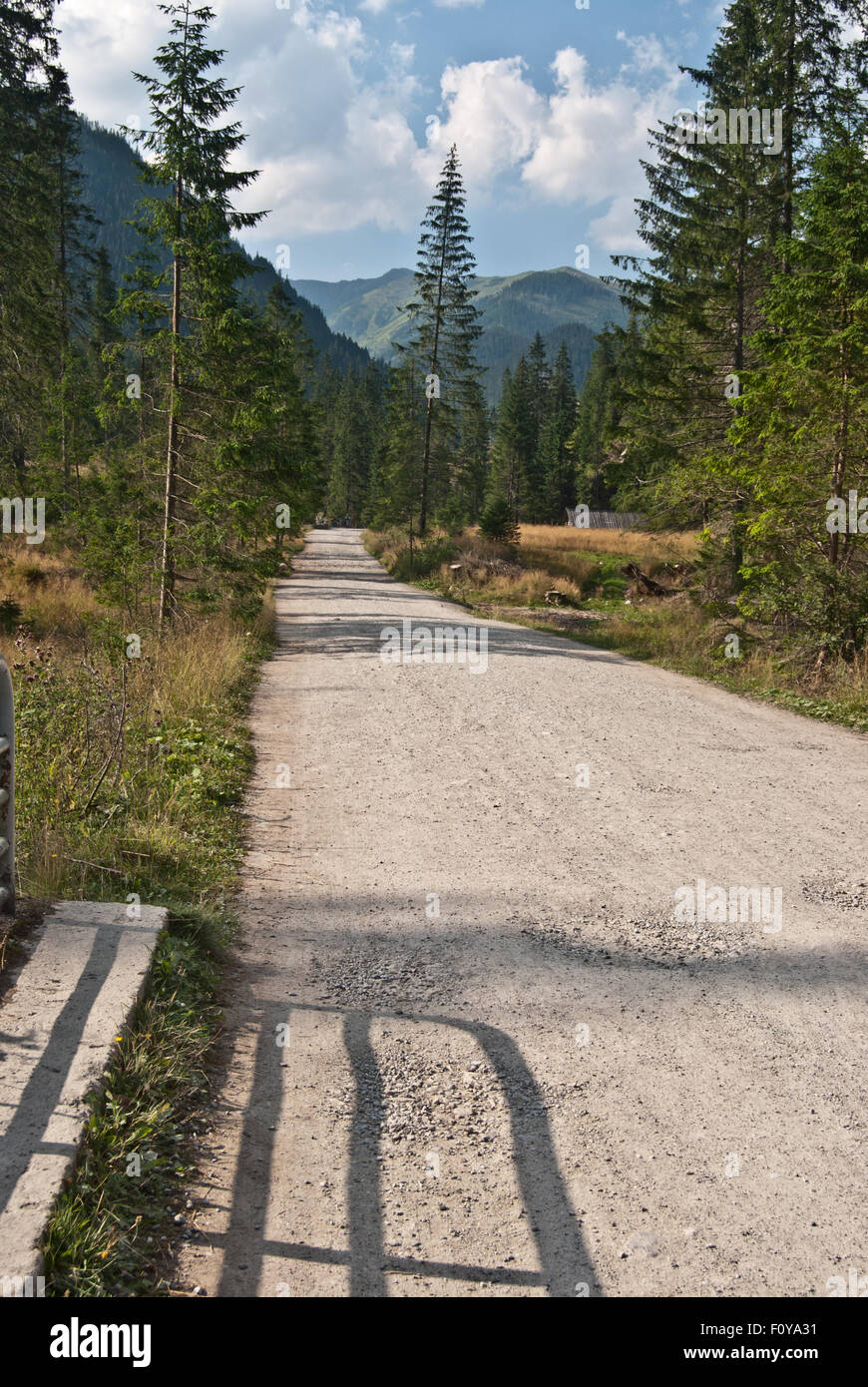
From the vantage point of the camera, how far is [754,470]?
42.4ft

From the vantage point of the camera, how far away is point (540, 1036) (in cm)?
391

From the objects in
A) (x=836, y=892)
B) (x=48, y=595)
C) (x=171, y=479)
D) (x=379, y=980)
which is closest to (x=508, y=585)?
(x=48, y=595)

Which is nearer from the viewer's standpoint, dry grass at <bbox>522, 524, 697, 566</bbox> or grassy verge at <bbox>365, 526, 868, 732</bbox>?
grassy verge at <bbox>365, 526, 868, 732</bbox>

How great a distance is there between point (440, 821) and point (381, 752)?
209 centimetres

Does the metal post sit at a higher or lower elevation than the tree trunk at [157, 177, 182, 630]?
lower

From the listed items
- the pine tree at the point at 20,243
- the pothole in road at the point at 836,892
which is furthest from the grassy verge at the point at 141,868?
the pine tree at the point at 20,243

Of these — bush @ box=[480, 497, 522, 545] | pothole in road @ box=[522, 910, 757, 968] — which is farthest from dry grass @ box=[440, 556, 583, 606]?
pothole in road @ box=[522, 910, 757, 968]

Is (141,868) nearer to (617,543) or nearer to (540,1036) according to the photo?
(540,1036)

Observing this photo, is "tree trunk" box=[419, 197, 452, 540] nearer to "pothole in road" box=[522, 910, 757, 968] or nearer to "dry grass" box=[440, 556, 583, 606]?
"dry grass" box=[440, 556, 583, 606]

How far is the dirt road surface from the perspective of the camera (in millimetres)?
2746

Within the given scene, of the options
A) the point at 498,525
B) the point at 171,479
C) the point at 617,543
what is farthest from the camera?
the point at 617,543

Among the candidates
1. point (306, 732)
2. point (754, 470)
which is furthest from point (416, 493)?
point (306, 732)

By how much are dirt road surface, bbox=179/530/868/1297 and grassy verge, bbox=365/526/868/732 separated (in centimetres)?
368

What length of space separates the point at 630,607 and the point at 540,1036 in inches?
882
